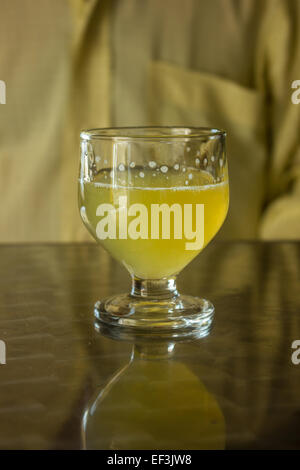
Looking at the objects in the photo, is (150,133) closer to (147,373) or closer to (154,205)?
(154,205)

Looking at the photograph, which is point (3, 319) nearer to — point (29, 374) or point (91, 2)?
point (29, 374)

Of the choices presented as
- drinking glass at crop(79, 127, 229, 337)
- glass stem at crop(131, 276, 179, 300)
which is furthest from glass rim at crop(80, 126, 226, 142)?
glass stem at crop(131, 276, 179, 300)

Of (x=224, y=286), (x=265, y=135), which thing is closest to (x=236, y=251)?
(x=224, y=286)

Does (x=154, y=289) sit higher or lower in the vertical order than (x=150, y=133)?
lower

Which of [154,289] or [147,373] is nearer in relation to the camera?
[147,373]

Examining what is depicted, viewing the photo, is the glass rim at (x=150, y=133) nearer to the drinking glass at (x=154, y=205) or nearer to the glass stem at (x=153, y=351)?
the drinking glass at (x=154, y=205)

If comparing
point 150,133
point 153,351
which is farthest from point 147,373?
point 150,133
